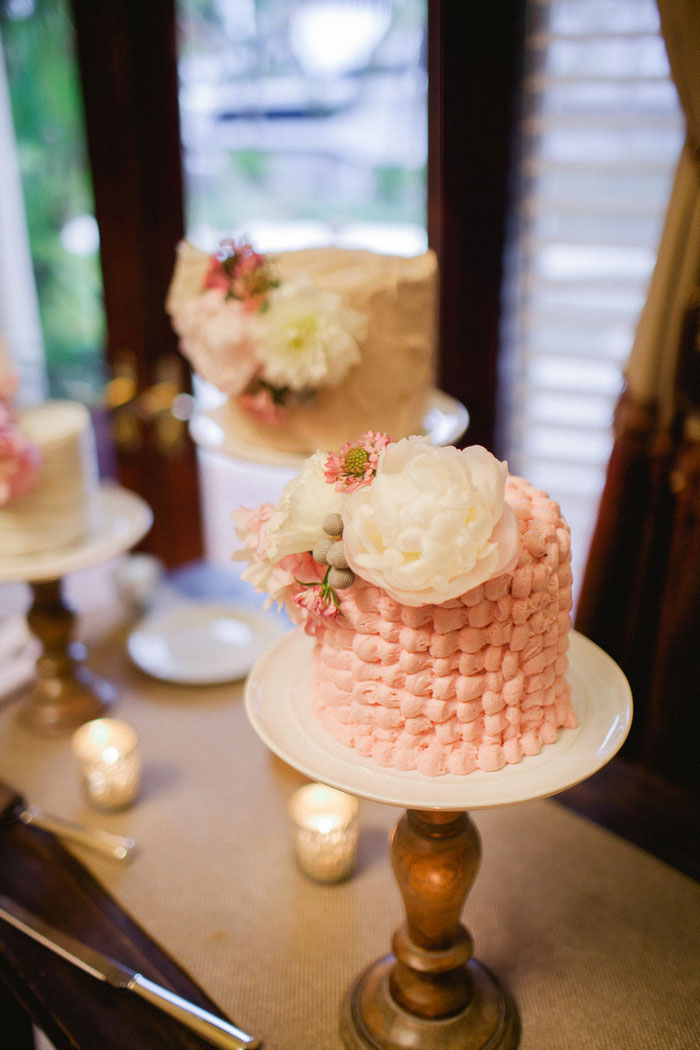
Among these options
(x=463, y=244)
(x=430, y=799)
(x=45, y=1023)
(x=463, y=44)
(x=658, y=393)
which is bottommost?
(x=45, y=1023)

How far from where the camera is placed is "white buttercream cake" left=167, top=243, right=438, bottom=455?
3.10ft

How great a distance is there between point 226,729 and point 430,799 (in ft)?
2.11

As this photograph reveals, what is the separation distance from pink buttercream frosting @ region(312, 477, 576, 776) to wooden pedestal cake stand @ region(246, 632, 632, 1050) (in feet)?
0.06

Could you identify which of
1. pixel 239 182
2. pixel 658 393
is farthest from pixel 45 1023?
pixel 239 182

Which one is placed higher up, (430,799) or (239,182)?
(239,182)

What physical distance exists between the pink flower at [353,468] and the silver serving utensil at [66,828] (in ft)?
1.98

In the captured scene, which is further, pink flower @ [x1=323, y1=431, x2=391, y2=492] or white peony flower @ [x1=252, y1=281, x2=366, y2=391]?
white peony flower @ [x1=252, y1=281, x2=366, y2=391]

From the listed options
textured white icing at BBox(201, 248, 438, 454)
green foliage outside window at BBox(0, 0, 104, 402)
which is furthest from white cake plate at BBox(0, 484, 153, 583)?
green foliage outside window at BBox(0, 0, 104, 402)

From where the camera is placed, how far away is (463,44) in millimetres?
1358

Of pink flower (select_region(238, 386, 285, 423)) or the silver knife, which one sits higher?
pink flower (select_region(238, 386, 285, 423))

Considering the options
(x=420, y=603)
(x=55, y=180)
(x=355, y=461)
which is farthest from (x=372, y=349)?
(x=55, y=180)

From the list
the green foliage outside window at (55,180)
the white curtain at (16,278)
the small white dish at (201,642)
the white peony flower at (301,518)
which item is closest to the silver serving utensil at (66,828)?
the small white dish at (201,642)

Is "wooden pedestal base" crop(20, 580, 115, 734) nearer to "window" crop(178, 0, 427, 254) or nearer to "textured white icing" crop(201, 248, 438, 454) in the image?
"textured white icing" crop(201, 248, 438, 454)

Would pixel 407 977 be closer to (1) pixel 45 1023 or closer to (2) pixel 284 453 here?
(1) pixel 45 1023
